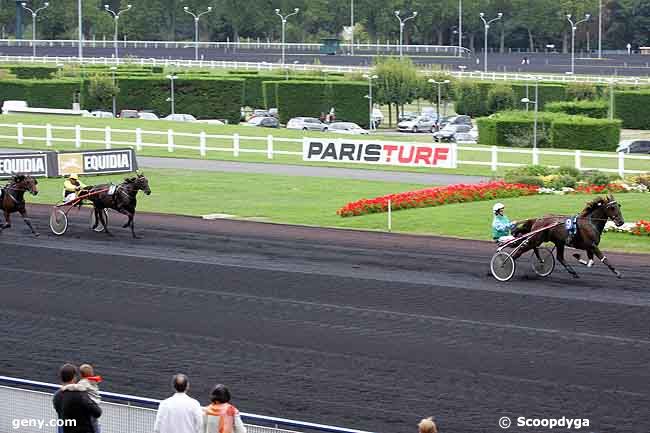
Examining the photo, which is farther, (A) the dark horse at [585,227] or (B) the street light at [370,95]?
(B) the street light at [370,95]

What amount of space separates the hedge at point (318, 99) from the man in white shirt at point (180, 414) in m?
62.3

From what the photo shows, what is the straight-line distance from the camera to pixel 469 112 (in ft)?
275

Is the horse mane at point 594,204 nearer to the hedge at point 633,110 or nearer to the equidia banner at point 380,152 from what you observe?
the equidia banner at point 380,152

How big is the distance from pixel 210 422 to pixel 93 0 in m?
143

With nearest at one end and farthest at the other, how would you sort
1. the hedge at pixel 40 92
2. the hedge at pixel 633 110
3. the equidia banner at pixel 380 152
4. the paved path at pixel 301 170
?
the paved path at pixel 301 170
the equidia banner at pixel 380 152
the hedge at pixel 40 92
the hedge at pixel 633 110

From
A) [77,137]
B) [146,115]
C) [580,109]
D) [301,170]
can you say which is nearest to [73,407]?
[301,170]

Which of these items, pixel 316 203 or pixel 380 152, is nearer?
pixel 316 203

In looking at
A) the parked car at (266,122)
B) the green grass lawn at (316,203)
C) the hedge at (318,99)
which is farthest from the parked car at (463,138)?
the green grass lawn at (316,203)

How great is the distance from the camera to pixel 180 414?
10.5 metres

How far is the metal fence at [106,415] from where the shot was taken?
36.0ft

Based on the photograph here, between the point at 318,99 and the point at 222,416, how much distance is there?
6331 cm

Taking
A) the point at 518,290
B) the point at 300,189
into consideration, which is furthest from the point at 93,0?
the point at 518,290

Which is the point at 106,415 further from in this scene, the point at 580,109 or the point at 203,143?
the point at 580,109

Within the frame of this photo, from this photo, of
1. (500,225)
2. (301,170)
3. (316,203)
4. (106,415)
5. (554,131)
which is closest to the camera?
(106,415)
